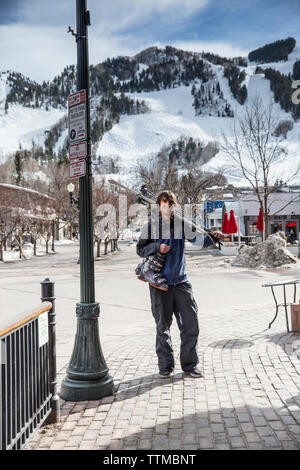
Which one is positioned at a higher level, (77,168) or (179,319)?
(77,168)

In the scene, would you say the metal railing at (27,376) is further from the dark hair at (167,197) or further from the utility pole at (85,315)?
the dark hair at (167,197)

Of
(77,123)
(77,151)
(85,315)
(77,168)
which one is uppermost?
(77,123)

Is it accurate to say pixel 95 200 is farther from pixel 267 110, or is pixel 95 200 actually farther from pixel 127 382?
pixel 127 382

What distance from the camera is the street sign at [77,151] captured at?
4559mm

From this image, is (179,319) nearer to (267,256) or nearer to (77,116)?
(77,116)

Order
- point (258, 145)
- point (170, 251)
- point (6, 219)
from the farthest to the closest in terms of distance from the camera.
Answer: point (6, 219)
point (258, 145)
point (170, 251)

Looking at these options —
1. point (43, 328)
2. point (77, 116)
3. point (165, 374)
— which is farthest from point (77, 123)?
point (165, 374)

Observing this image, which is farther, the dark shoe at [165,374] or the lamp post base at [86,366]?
the dark shoe at [165,374]

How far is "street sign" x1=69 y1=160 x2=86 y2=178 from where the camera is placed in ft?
14.9

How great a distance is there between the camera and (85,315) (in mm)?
4539

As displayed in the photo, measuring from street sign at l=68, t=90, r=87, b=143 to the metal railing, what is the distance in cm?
150

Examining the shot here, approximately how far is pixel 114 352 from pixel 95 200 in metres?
26.7

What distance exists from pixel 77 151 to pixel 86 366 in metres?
2.07

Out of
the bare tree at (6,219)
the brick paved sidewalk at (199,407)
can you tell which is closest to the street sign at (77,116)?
the brick paved sidewalk at (199,407)
